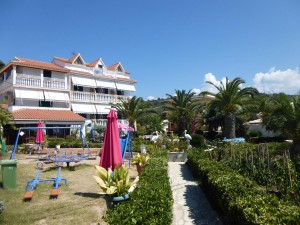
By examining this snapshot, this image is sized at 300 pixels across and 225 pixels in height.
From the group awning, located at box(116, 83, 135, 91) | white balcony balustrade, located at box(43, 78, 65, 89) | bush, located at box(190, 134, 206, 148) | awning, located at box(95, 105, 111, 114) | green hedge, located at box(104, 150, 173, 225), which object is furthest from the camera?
awning, located at box(116, 83, 135, 91)

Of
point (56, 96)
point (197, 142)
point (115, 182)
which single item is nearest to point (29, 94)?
point (56, 96)

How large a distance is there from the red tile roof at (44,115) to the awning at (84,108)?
1.28m

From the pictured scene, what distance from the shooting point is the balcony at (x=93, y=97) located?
1438 inches

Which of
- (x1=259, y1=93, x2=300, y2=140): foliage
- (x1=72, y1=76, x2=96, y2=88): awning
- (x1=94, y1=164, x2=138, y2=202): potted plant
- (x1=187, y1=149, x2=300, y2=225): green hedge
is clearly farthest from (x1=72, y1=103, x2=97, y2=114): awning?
(x1=187, y1=149, x2=300, y2=225): green hedge

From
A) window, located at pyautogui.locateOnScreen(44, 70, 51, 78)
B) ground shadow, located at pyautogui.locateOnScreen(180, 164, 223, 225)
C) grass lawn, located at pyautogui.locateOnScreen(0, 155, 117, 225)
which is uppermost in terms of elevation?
window, located at pyautogui.locateOnScreen(44, 70, 51, 78)

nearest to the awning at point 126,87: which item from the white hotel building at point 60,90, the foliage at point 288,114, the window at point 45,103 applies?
the white hotel building at point 60,90

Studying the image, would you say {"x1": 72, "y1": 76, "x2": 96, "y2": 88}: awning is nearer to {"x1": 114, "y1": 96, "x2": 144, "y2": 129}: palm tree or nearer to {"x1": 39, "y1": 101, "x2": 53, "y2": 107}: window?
{"x1": 39, "y1": 101, "x2": 53, "y2": 107}: window

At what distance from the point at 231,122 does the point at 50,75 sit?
2279 centimetres

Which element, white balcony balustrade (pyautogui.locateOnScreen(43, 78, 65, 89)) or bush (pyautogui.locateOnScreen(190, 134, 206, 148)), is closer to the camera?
bush (pyautogui.locateOnScreen(190, 134, 206, 148))

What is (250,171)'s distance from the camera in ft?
36.2

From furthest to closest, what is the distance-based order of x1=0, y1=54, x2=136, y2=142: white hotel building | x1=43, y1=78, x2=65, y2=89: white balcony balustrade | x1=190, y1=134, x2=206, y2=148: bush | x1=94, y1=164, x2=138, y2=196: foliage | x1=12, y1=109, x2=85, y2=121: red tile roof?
x1=43, y1=78, x2=65, y2=89: white balcony balustrade < x1=0, y1=54, x2=136, y2=142: white hotel building < x1=12, y1=109, x2=85, y2=121: red tile roof < x1=190, y1=134, x2=206, y2=148: bush < x1=94, y1=164, x2=138, y2=196: foliage

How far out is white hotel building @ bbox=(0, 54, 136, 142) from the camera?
31234 mm

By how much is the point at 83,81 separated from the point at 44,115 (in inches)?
331

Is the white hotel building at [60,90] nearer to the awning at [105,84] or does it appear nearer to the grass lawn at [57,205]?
the awning at [105,84]
